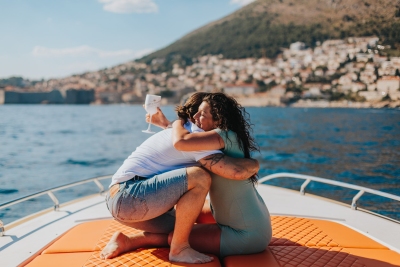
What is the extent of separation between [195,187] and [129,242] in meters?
0.50

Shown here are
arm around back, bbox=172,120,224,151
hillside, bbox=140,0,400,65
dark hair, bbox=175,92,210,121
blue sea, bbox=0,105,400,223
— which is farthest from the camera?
hillside, bbox=140,0,400,65

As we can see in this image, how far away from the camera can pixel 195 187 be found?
192 cm

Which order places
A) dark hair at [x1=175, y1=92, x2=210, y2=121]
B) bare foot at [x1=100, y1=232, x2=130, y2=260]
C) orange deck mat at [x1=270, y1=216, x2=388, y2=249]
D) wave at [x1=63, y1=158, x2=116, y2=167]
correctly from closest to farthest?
bare foot at [x1=100, y1=232, x2=130, y2=260], dark hair at [x1=175, y1=92, x2=210, y2=121], orange deck mat at [x1=270, y1=216, x2=388, y2=249], wave at [x1=63, y1=158, x2=116, y2=167]

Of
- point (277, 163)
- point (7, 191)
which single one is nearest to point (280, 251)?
point (7, 191)

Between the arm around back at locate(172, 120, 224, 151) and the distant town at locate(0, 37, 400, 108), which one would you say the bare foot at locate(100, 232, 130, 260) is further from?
the distant town at locate(0, 37, 400, 108)

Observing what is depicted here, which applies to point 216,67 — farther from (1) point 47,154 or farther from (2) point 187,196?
(2) point 187,196

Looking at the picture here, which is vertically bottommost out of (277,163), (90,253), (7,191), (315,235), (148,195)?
(277,163)

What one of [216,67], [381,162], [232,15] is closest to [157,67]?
[216,67]

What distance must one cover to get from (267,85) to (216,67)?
60.7 ft

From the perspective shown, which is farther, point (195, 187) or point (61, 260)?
point (61, 260)

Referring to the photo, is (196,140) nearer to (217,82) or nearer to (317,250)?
(317,250)

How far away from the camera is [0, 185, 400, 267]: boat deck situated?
2012 millimetres

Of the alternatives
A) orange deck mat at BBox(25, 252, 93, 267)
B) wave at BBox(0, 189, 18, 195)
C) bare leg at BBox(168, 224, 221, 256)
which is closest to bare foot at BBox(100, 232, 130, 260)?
orange deck mat at BBox(25, 252, 93, 267)

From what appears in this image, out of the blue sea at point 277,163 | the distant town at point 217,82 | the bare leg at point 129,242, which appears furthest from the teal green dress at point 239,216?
the distant town at point 217,82
